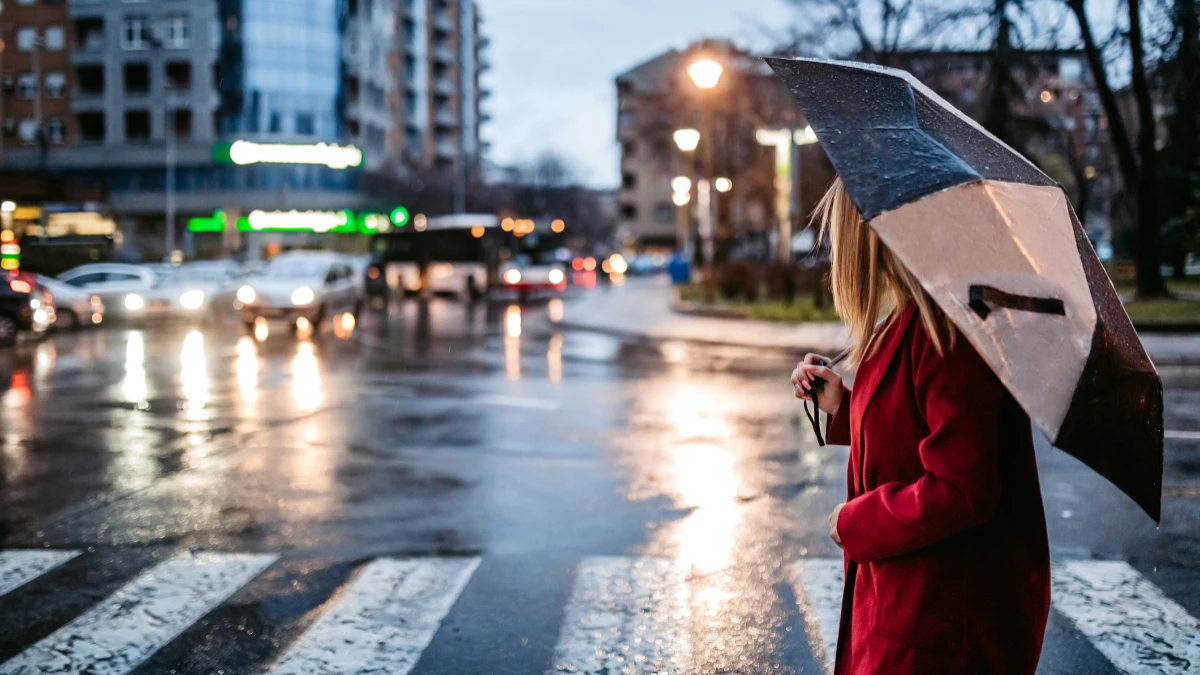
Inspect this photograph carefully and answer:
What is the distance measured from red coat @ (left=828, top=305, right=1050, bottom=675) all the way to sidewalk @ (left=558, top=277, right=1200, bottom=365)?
13868mm

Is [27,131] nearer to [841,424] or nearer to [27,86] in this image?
[27,86]

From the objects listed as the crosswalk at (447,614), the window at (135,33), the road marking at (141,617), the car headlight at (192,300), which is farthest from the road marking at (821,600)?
the window at (135,33)

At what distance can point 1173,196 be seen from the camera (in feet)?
121

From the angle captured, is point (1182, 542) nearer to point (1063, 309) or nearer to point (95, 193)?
point (1063, 309)

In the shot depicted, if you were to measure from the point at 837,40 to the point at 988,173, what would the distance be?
102 ft

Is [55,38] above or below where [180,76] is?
above

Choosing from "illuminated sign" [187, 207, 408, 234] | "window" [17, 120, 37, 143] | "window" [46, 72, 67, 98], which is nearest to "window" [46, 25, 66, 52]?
"window" [46, 72, 67, 98]

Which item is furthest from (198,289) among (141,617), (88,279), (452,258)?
(141,617)

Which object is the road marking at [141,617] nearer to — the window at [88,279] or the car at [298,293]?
the car at [298,293]

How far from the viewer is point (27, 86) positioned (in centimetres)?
7488

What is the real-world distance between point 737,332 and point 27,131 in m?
65.2

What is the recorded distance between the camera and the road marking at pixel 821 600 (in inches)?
189

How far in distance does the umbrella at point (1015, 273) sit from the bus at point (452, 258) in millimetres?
46826

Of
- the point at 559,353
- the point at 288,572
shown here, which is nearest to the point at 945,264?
the point at 288,572
